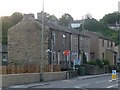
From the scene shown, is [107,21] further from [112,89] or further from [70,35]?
[112,89]

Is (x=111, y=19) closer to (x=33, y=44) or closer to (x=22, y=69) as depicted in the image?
(x=33, y=44)

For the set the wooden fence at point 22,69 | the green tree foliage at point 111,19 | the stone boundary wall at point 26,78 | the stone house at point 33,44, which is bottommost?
the stone boundary wall at point 26,78

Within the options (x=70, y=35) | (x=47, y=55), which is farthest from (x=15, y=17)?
(x=47, y=55)

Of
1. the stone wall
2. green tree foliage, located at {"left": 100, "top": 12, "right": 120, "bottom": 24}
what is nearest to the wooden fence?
the stone wall

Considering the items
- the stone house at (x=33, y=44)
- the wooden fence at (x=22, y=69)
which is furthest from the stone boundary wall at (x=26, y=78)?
the stone house at (x=33, y=44)

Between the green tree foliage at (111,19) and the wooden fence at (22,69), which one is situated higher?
the green tree foliage at (111,19)

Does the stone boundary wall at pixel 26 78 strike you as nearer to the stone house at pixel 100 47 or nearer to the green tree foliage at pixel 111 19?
the stone house at pixel 100 47

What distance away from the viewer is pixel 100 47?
79312 millimetres

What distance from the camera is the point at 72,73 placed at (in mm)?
51406

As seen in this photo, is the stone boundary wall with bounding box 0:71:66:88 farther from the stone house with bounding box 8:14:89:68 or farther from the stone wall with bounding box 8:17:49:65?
the stone wall with bounding box 8:17:49:65

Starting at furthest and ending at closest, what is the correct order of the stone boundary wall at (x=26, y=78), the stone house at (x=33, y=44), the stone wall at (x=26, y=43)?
the stone wall at (x=26, y=43), the stone house at (x=33, y=44), the stone boundary wall at (x=26, y=78)

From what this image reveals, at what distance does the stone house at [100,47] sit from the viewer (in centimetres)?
7850

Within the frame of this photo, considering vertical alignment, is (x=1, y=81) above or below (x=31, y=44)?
below

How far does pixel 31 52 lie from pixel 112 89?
32.5m
